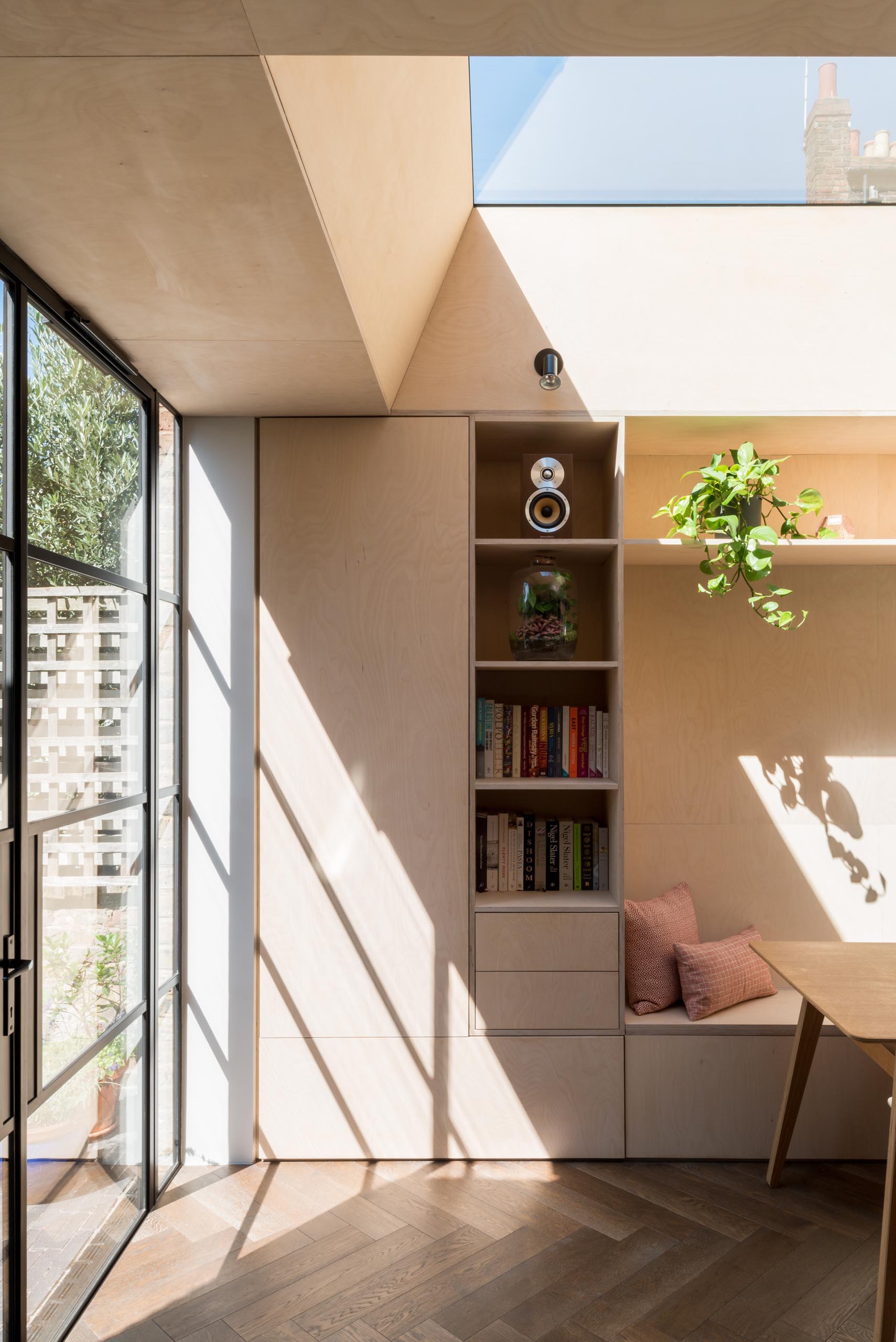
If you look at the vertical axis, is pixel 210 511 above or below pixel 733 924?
above

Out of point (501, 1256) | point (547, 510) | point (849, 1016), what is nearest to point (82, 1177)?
point (501, 1256)

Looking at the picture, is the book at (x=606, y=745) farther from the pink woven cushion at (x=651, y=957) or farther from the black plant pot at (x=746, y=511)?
the black plant pot at (x=746, y=511)

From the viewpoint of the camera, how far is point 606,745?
3.15 m

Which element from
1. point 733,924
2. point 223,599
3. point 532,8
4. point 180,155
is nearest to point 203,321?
point 180,155

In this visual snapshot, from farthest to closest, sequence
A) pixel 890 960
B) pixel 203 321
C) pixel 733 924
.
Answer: pixel 733 924 < pixel 890 960 < pixel 203 321

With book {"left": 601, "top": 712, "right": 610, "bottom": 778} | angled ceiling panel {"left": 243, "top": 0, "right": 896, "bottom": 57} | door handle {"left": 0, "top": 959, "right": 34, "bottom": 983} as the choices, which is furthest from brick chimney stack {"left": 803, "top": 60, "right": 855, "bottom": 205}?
door handle {"left": 0, "top": 959, "right": 34, "bottom": 983}

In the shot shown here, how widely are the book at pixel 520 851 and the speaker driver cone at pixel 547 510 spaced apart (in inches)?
38.3

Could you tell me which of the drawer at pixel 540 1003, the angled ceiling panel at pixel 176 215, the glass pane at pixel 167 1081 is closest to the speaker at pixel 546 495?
the angled ceiling panel at pixel 176 215

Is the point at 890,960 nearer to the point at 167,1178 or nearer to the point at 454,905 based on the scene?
the point at 454,905

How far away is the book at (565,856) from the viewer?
3.18 metres

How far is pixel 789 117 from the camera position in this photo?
2.71m

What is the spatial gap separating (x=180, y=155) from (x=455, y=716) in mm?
1832

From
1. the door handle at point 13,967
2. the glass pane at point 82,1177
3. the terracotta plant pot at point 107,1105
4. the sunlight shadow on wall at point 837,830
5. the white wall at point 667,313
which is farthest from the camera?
the sunlight shadow on wall at point 837,830

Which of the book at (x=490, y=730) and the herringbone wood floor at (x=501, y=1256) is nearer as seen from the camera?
the herringbone wood floor at (x=501, y=1256)
